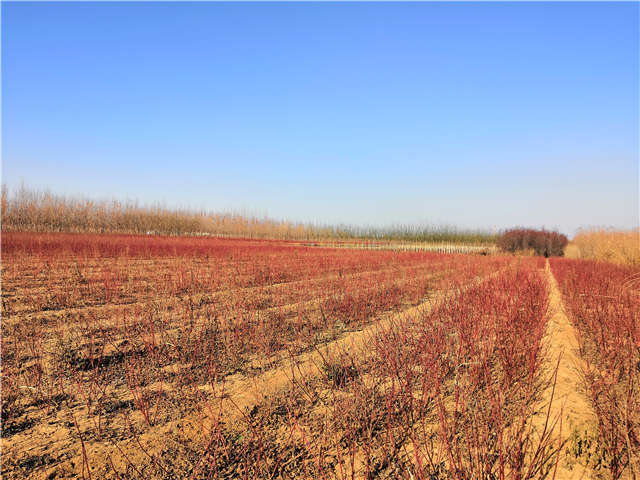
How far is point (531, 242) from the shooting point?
90.6 ft

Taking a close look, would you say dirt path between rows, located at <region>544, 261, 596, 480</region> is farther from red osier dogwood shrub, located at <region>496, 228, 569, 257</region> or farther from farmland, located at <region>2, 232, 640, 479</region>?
red osier dogwood shrub, located at <region>496, 228, 569, 257</region>

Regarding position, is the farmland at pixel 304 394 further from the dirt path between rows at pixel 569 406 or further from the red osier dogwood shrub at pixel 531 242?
the red osier dogwood shrub at pixel 531 242

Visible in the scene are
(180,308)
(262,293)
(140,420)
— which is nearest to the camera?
(140,420)

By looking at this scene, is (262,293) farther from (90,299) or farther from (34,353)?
(34,353)

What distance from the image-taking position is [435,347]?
3254 millimetres

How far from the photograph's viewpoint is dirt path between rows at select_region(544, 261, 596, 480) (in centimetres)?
194

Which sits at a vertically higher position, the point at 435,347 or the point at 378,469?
the point at 435,347

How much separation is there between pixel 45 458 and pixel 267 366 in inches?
70.8

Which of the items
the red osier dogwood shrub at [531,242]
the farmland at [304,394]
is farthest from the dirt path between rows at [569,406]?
the red osier dogwood shrub at [531,242]

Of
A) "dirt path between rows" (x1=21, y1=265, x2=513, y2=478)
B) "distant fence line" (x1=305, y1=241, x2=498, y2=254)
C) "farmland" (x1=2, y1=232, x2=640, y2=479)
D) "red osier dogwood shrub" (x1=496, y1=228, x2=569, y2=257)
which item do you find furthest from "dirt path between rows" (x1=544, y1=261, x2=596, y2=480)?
"red osier dogwood shrub" (x1=496, y1=228, x2=569, y2=257)

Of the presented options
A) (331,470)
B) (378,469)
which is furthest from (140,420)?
(378,469)

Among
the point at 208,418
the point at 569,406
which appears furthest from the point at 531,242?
the point at 208,418

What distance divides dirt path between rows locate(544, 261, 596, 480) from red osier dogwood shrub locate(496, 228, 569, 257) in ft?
84.3

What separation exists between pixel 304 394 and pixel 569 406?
79.6 inches
